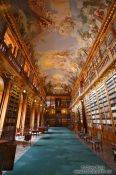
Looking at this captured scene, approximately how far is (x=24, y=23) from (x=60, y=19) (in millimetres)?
2693

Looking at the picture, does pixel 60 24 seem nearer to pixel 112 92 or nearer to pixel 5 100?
pixel 112 92

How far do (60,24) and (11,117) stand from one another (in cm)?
801

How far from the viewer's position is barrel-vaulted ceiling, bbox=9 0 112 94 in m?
6.93

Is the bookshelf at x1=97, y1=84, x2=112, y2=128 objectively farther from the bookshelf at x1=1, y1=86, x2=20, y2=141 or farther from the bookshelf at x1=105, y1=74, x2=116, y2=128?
the bookshelf at x1=1, y1=86, x2=20, y2=141

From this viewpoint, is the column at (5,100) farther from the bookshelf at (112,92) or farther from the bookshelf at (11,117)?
the bookshelf at (112,92)

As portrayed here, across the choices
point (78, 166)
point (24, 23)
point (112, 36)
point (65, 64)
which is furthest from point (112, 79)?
point (65, 64)

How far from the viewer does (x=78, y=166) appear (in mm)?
3664

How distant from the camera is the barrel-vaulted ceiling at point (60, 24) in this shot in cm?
693

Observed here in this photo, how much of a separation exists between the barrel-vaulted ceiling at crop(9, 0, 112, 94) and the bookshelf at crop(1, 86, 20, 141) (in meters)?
4.80

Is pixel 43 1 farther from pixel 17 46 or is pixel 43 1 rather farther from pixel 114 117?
pixel 114 117

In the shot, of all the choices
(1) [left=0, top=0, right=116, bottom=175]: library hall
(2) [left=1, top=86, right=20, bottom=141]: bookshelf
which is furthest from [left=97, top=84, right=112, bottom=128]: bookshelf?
(2) [left=1, top=86, right=20, bottom=141]: bookshelf

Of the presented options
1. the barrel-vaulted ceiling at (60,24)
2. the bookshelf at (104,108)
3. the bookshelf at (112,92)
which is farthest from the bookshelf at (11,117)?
the bookshelf at (112,92)

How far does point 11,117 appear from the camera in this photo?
7805 millimetres

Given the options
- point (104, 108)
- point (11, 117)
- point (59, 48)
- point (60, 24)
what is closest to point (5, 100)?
point (11, 117)
